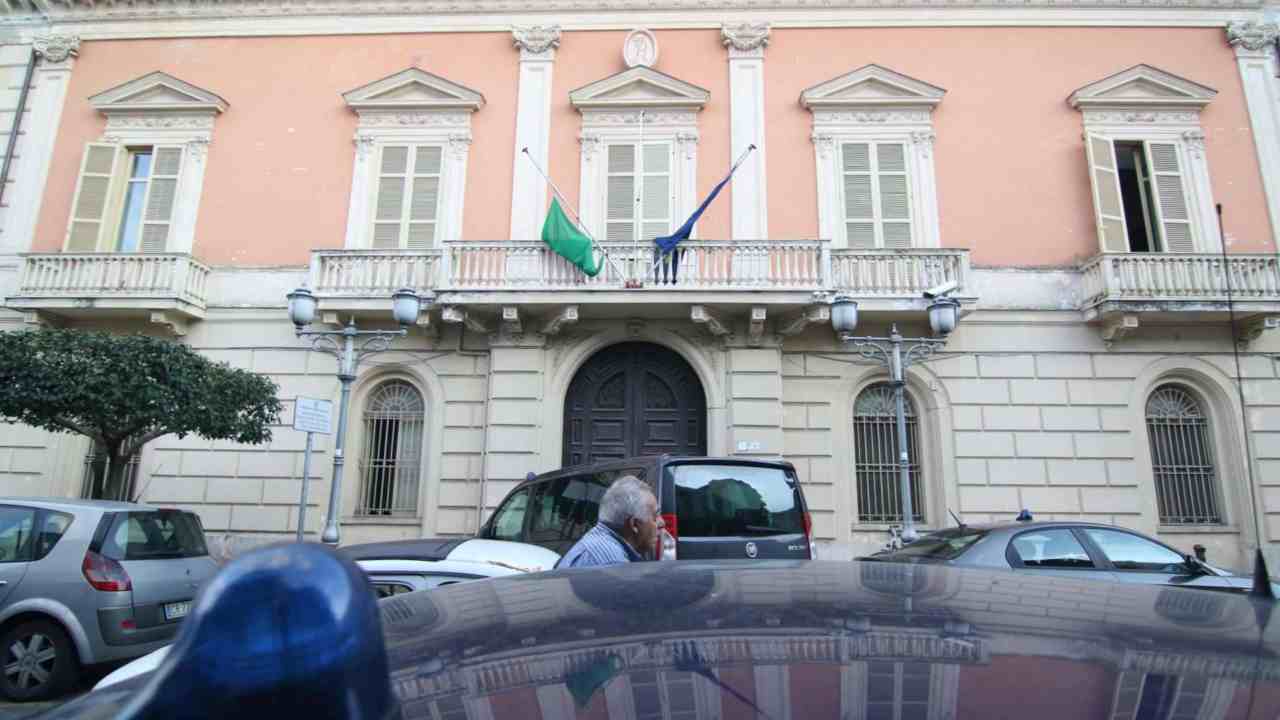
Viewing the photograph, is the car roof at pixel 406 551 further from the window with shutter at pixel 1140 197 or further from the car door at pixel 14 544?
the window with shutter at pixel 1140 197

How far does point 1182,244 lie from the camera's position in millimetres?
12828

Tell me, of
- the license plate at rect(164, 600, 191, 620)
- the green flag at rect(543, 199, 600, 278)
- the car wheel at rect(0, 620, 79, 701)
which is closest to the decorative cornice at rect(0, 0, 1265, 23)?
the green flag at rect(543, 199, 600, 278)

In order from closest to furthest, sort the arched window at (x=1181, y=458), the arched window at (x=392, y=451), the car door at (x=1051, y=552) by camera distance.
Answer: the car door at (x=1051, y=552) < the arched window at (x=1181, y=458) < the arched window at (x=392, y=451)

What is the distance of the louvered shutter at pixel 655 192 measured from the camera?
514 inches

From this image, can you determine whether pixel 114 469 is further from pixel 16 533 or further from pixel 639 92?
pixel 639 92

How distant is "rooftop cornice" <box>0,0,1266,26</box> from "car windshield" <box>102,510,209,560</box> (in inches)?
435

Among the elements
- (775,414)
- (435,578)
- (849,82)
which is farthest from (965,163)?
(435,578)

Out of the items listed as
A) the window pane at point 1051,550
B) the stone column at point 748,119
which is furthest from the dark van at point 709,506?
A: the stone column at point 748,119

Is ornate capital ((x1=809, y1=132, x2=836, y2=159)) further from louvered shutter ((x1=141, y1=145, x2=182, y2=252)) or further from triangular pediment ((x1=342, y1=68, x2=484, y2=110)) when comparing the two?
louvered shutter ((x1=141, y1=145, x2=182, y2=252))

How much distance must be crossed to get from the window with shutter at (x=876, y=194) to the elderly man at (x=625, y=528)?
1025 centimetres

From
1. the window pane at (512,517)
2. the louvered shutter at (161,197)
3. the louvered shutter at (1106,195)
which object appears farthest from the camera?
the louvered shutter at (161,197)

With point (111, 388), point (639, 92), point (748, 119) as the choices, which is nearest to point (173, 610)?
point (111, 388)

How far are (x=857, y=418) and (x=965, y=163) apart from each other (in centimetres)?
515

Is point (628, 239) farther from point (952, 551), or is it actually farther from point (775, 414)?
point (952, 551)
